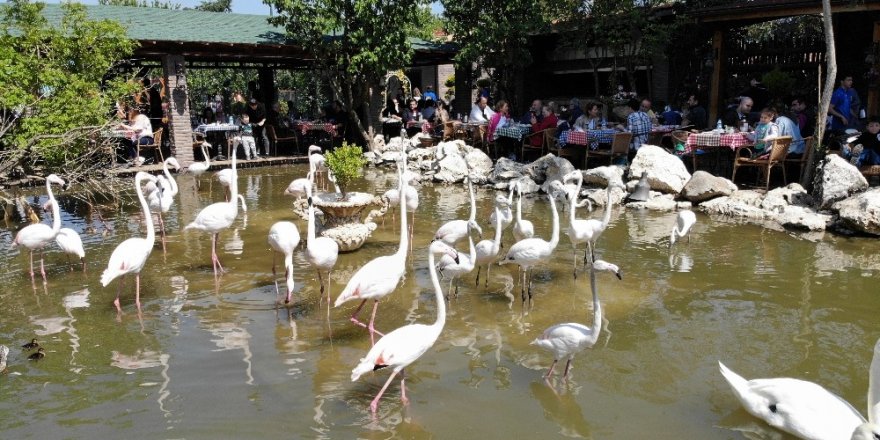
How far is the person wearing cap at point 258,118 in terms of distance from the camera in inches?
772

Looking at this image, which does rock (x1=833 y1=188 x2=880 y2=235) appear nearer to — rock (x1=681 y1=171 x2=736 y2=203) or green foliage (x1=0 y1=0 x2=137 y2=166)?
rock (x1=681 y1=171 x2=736 y2=203)

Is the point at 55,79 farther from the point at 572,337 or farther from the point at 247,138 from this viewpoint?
the point at 572,337

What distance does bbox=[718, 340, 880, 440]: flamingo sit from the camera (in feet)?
13.7

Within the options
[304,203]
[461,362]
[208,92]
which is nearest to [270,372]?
[461,362]

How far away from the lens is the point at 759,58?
56.8 feet

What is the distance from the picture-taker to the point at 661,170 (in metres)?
12.7

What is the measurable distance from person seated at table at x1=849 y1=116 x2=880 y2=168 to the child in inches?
575

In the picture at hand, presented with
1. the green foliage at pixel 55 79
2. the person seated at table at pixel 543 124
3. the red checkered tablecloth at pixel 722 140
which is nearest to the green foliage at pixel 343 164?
the green foliage at pixel 55 79

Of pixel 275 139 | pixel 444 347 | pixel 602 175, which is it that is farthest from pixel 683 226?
pixel 275 139

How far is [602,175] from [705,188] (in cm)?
209

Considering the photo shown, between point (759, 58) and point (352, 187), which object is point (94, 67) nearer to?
point (352, 187)

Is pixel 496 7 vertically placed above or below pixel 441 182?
above

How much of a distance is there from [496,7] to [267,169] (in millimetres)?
8430

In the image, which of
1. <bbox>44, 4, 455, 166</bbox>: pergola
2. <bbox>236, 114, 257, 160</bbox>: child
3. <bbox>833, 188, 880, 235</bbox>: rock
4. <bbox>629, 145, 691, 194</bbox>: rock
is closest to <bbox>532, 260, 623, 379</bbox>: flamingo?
<bbox>833, 188, 880, 235</bbox>: rock
